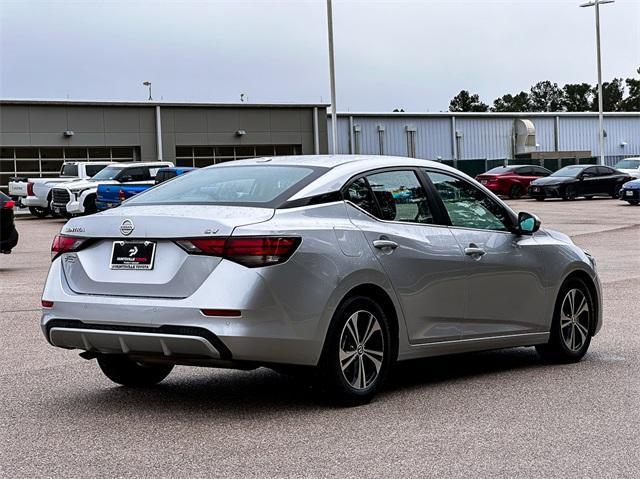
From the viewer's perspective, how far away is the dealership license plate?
6.82 meters

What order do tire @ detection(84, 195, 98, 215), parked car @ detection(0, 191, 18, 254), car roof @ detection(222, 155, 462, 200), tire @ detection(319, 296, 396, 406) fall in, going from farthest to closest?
tire @ detection(84, 195, 98, 215) → parked car @ detection(0, 191, 18, 254) → car roof @ detection(222, 155, 462, 200) → tire @ detection(319, 296, 396, 406)

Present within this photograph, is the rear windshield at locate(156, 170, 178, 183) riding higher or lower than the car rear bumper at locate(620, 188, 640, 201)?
higher

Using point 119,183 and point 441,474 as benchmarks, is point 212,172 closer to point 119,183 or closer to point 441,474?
point 441,474

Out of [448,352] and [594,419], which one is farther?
[448,352]

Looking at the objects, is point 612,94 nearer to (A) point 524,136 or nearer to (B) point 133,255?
(A) point 524,136

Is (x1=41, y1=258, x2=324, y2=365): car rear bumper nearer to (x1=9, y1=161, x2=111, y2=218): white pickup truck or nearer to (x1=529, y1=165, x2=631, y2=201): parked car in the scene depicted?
(x1=9, y1=161, x2=111, y2=218): white pickup truck

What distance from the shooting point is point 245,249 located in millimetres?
6613

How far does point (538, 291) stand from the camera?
8.76 m

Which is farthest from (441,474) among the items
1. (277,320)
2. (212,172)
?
(212,172)

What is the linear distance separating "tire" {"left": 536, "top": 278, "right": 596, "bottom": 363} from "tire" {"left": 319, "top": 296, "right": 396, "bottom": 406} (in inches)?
79.1

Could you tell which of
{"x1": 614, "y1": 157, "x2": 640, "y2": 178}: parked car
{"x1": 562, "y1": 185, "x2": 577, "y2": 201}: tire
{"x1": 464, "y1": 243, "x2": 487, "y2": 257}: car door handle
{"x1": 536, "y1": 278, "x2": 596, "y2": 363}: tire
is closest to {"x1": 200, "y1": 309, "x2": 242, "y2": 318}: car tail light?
{"x1": 464, "y1": 243, "x2": 487, "y2": 257}: car door handle

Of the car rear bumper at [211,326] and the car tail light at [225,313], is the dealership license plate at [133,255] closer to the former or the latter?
the car rear bumper at [211,326]

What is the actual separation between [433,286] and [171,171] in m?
28.9

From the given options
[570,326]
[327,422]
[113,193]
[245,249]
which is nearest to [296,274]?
[245,249]
